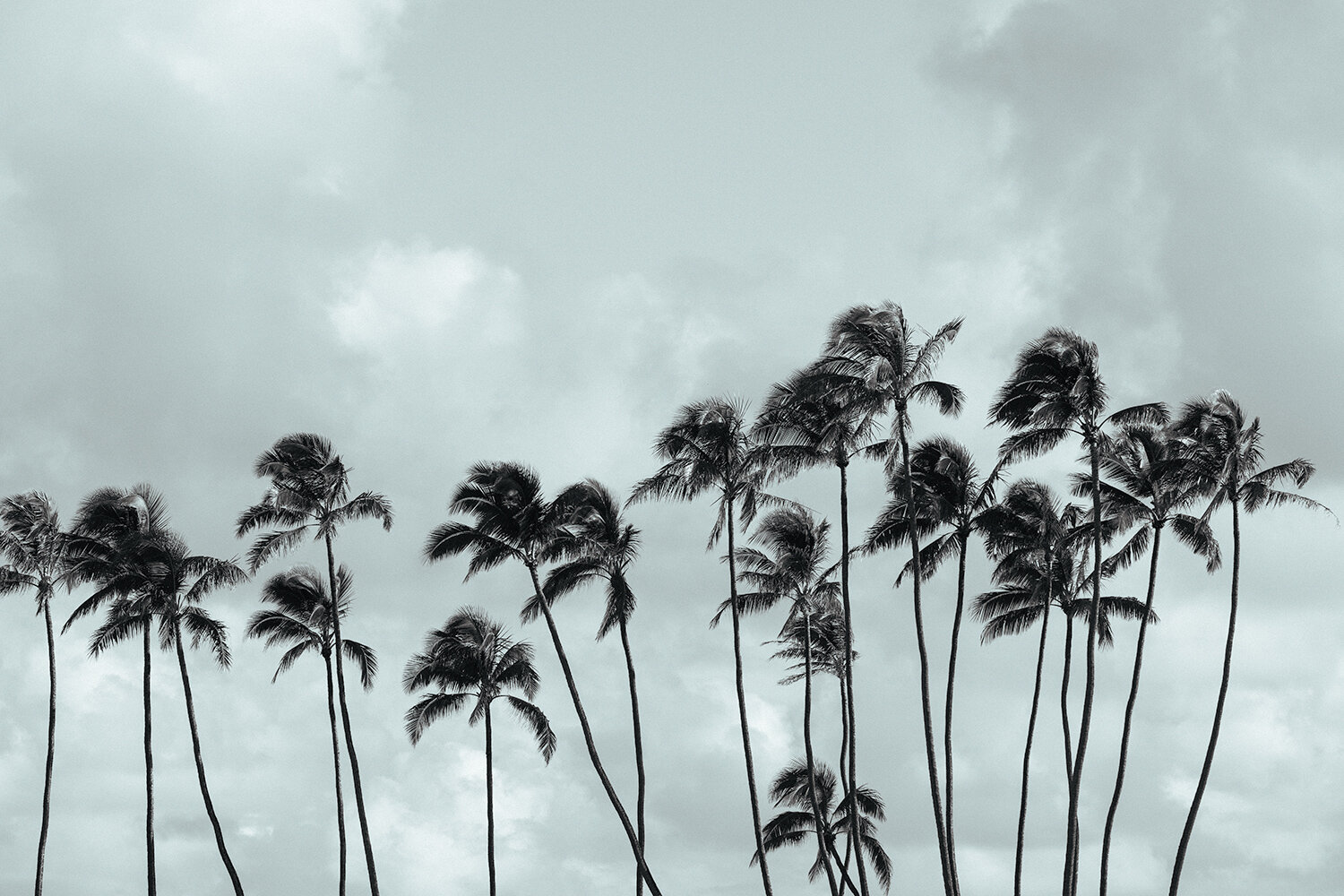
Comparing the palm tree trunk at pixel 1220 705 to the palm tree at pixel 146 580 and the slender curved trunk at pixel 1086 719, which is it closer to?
the slender curved trunk at pixel 1086 719

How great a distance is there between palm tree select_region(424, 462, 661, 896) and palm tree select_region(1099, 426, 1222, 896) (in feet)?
54.0

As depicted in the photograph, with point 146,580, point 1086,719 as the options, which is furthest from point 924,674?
point 146,580

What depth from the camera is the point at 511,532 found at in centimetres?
5081

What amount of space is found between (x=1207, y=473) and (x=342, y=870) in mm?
32482

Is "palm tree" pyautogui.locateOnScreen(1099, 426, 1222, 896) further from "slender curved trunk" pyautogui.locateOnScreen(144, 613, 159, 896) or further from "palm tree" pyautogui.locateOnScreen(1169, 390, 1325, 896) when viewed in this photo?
"slender curved trunk" pyautogui.locateOnScreen(144, 613, 159, 896)

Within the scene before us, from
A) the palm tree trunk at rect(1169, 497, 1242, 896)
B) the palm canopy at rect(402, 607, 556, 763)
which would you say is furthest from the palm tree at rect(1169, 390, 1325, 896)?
the palm canopy at rect(402, 607, 556, 763)

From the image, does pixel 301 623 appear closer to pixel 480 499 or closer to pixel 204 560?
pixel 204 560

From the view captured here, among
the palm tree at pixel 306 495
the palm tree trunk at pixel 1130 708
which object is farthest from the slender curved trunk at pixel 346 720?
the palm tree trunk at pixel 1130 708

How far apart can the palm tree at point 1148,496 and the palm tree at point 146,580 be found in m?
29.5

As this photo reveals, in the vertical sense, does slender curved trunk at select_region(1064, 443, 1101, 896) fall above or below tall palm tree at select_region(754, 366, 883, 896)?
below

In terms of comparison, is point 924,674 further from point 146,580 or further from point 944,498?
point 146,580

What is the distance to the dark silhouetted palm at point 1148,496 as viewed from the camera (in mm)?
46469

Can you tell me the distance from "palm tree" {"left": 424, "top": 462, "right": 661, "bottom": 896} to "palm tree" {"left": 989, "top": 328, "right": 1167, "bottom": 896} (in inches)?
577

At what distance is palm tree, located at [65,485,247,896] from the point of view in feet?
176
